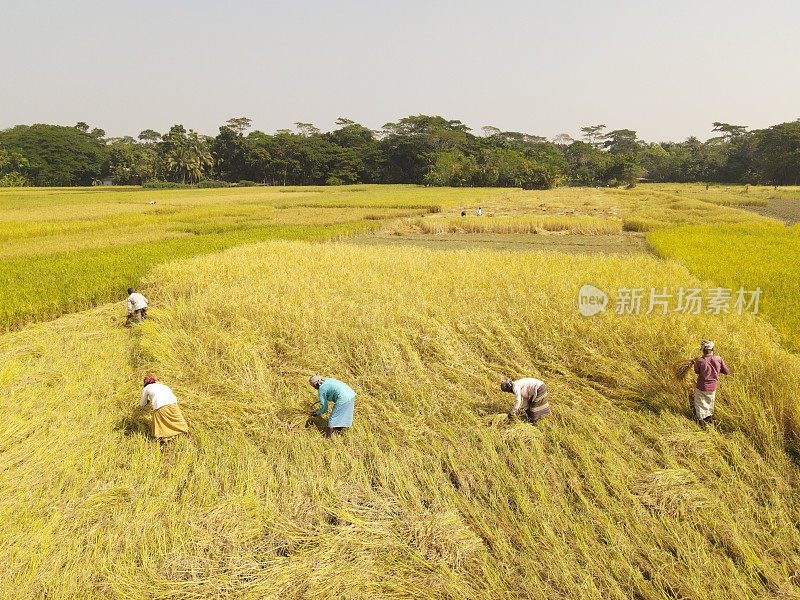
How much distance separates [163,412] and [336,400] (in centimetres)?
189

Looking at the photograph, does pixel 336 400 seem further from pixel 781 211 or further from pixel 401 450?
pixel 781 211

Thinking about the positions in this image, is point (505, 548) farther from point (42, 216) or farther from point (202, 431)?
point (42, 216)

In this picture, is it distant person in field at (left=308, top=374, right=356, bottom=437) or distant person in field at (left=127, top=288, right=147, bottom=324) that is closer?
distant person in field at (left=308, top=374, right=356, bottom=437)

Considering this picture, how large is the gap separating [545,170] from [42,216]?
53213 millimetres

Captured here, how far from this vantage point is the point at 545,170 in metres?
60.1

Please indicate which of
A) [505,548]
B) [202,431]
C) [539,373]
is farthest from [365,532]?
[539,373]

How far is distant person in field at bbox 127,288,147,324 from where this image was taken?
8.77m

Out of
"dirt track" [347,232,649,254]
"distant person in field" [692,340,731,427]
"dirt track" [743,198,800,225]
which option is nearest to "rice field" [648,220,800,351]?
"dirt track" [347,232,649,254]
